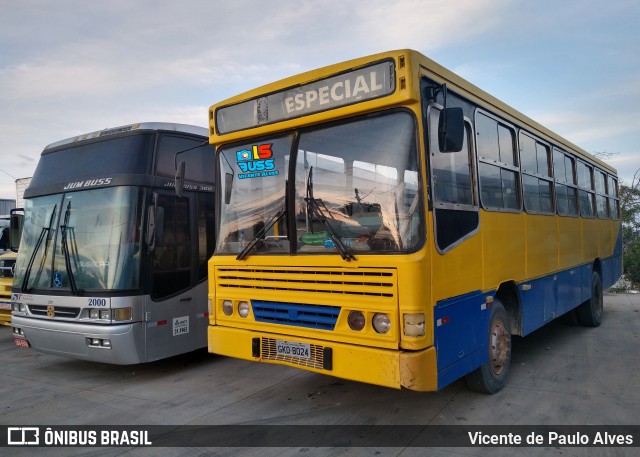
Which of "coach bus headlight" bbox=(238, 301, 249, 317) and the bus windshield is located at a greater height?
the bus windshield

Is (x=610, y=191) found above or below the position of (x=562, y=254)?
above

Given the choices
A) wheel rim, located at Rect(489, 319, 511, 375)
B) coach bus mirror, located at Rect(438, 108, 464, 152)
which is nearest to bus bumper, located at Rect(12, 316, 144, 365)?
wheel rim, located at Rect(489, 319, 511, 375)

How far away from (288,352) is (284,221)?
46.5 inches

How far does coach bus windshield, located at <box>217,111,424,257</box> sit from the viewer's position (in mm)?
3967

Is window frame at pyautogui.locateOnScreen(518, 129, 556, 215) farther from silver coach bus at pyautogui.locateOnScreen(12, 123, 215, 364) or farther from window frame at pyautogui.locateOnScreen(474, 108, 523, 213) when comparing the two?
silver coach bus at pyautogui.locateOnScreen(12, 123, 215, 364)

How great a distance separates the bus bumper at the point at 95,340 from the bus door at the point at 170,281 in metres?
0.20

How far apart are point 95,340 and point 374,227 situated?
375 centimetres

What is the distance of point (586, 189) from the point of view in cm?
887

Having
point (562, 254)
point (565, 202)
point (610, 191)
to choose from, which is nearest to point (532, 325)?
point (562, 254)

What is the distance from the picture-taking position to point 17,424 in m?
4.82

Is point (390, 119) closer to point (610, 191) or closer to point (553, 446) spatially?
point (553, 446)

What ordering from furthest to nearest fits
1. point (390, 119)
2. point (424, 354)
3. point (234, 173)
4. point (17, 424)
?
point (234, 173), point (17, 424), point (390, 119), point (424, 354)

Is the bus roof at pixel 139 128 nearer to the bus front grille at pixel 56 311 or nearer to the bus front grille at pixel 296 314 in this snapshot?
the bus front grille at pixel 56 311

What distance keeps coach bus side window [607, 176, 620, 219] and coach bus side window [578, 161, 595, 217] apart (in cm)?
186
